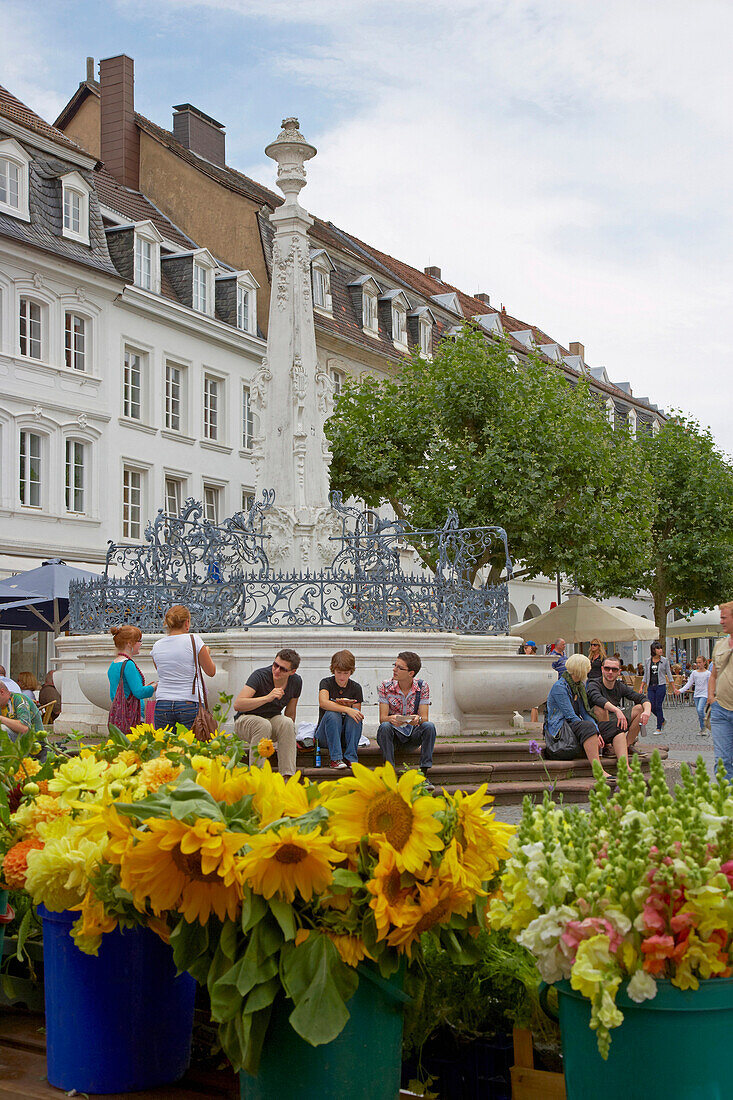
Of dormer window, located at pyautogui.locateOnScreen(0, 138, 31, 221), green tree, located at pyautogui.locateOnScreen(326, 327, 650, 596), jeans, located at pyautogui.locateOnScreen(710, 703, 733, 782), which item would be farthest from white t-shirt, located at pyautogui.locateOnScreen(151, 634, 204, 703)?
dormer window, located at pyautogui.locateOnScreen(0, 138, 31, 221)

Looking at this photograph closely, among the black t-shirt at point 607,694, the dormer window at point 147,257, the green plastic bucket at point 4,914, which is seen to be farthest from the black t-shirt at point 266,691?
the dormer window at point 147,257

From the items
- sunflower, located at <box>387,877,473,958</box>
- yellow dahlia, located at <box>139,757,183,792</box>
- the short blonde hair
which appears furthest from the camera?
the short blonde hair

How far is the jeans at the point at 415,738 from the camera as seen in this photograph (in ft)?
31.7

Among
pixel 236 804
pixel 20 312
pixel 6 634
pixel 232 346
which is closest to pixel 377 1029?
pixel 236 804

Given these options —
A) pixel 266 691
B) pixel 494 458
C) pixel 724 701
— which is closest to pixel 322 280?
pixel 494 458

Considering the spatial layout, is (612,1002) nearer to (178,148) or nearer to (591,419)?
(591,419)

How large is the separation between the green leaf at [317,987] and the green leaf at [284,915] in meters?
0.05

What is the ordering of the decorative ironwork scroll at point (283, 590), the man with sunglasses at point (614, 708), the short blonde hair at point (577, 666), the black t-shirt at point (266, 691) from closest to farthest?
the black t-shirt at point (266, 691) → the short blonde hair at point (577, 666) → the man with sunglasses at point (614, 708) → the decorative ironwork scroll at point (283, 590)

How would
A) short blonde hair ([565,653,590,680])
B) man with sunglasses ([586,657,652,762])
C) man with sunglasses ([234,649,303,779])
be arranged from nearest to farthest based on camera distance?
man with sunglasses ([234,649,303,779]), short blonde hair ([565,653,590,680]), man with sunglasses ([586,657,652,762])

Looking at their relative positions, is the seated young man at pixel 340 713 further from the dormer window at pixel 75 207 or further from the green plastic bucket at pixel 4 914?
the dormer window at pixel 75 207

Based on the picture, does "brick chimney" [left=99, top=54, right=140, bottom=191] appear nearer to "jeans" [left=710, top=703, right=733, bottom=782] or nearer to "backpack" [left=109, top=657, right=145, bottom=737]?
"backpack" [left=109, top=657, right=145, bottom=737]

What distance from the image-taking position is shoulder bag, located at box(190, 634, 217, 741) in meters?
7.41

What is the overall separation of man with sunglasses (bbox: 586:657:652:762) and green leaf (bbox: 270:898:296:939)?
8.33 meters

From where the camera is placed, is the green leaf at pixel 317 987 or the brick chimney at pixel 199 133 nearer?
the green leaf at pixel 317 987
